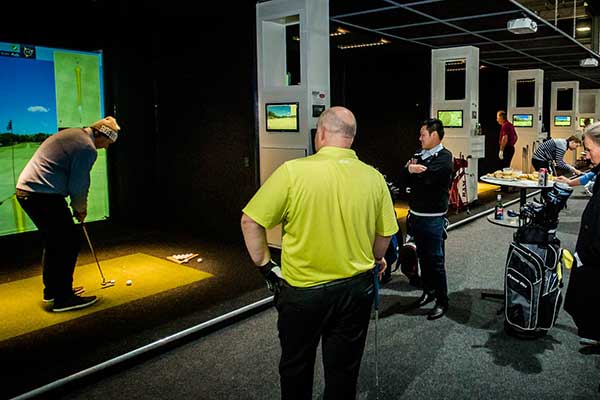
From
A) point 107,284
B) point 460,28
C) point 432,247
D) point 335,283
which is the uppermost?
point 460,28

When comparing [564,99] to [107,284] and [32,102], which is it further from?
[107,284]

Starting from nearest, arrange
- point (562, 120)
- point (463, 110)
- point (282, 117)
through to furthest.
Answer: point (282, 117) → point (463, 110) → point (562, 120)

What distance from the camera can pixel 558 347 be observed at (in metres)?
3.58

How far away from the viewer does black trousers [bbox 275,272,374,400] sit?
215 centimetres

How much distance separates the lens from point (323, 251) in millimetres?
2156

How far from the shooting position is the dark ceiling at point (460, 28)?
626 cm

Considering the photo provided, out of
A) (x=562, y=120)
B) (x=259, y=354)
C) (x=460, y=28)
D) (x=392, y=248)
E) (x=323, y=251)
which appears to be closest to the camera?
(x=323, y=251)

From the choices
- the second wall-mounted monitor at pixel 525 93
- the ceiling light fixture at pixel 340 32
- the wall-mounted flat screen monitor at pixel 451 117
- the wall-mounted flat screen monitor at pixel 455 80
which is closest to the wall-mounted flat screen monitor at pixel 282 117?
the ceiling light fixture at pixel 340 32

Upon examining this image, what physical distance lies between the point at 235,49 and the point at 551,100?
14.9 meters

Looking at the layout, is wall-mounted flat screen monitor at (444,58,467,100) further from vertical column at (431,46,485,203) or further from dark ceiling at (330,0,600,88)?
vertical column at (431,46,485,203)

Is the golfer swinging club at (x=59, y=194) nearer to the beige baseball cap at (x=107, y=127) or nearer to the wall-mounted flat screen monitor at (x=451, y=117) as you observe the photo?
the beige baseball cap at (x=107, y=127)

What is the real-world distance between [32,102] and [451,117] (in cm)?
645

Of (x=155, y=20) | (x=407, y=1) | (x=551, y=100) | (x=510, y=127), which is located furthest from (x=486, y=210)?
(x=551, y=100)

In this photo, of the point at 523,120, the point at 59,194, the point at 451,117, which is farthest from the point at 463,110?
the point at 59,194
